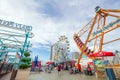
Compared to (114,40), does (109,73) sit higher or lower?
lower

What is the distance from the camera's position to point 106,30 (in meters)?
16.3

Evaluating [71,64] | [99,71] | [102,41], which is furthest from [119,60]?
[71,64]

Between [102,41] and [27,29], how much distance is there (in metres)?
13.0

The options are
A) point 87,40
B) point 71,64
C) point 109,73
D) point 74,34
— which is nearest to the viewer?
point 109,73

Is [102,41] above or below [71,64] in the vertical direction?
above

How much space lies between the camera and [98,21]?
21.5 meters

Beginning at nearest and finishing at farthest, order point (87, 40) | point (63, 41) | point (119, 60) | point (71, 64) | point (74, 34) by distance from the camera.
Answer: point (119, 60)
point (87, 40)
point (74, 34)
point (71, 64)
point (63, 41)

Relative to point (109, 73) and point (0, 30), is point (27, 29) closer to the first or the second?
point (0, 30)

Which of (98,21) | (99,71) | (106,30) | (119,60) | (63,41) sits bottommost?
→ (99,71)

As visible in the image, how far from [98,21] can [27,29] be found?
12802 millimetres

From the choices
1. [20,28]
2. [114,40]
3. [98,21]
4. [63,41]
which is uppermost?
[63,41]

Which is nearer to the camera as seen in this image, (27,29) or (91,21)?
(27,29)

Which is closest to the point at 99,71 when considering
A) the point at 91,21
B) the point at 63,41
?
the point at 91,21

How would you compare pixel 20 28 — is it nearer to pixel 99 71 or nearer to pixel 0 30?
pixel 0 30
